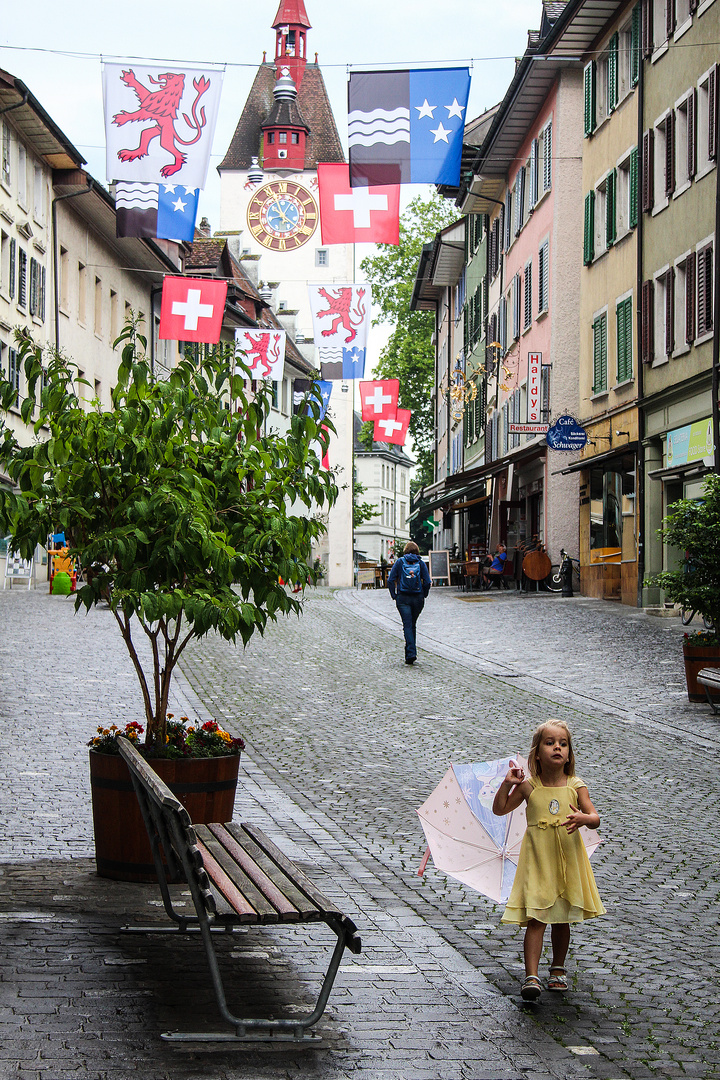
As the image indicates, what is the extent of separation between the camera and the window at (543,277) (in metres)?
37.2

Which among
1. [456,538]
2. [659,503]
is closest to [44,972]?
[659,503]

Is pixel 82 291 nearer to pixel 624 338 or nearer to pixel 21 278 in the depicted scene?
pixel 21 278

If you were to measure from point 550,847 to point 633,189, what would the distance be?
1047 inches

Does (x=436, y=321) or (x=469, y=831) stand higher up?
(x=436, y=321)

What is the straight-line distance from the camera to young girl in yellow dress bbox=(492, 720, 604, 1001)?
17.4 feet

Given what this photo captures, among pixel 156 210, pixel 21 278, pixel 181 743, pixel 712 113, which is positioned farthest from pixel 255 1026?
pixel 21 278

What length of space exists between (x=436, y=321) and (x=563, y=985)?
65350 mm

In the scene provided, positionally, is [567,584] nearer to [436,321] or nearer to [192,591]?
[192,591]

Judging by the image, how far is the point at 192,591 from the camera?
6719mm

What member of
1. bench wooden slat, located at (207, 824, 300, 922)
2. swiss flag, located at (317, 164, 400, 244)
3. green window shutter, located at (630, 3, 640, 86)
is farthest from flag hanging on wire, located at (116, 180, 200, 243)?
green window shutter, located at (630, 3, 640, 86)

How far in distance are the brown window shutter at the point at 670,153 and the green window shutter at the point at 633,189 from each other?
1.98m

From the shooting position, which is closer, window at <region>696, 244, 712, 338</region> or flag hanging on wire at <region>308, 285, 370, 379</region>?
window at <region>696, 244, 712, 338</region>

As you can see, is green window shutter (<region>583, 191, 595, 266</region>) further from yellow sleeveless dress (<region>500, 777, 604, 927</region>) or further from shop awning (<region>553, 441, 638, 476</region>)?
yellow sleeveless dress (<region>500, 777, 604, 927</region>)

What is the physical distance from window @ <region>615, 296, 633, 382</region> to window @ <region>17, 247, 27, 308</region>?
16091 millimetres
